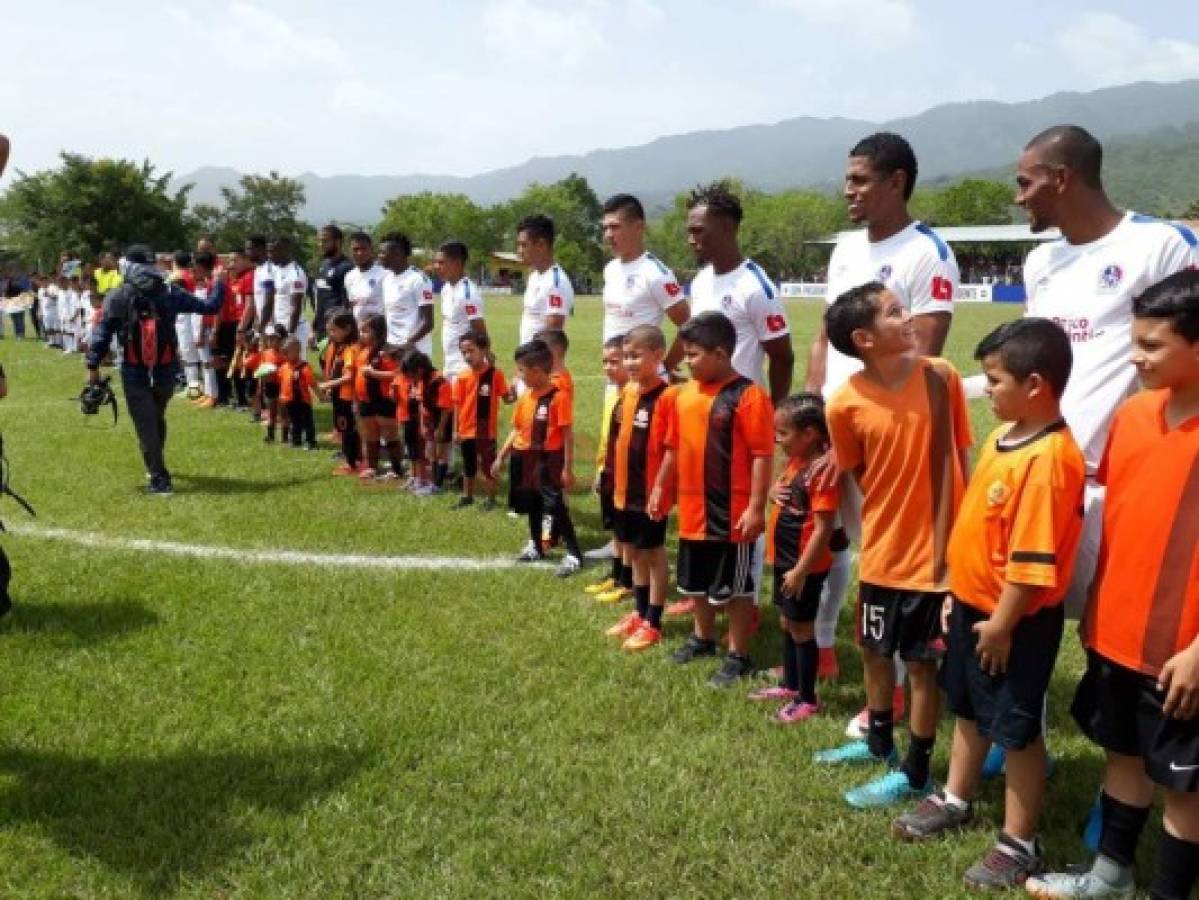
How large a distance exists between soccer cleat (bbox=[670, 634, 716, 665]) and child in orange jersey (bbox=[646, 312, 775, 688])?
269 mm

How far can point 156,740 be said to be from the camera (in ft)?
12.8

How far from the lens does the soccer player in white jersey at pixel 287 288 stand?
496 inches

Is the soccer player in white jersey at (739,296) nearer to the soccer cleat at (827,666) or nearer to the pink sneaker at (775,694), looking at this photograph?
the soccer cleat at (827,666)

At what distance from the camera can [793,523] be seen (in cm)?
424

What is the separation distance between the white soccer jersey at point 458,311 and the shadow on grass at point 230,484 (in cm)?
177

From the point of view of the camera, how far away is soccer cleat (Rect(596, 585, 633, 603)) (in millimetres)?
5770

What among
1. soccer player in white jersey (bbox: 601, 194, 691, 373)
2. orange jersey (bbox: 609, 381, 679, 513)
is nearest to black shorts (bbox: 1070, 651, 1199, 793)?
orange jersey (bbox: 609, 381, 679, 513)

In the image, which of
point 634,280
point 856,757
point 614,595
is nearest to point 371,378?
point 634,280

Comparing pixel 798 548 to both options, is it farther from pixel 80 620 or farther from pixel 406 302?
pixel 406 302

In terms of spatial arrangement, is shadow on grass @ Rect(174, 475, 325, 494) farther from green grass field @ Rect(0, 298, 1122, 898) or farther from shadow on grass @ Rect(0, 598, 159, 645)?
shadow on grass @ Rect(0, 598, 159, 645)

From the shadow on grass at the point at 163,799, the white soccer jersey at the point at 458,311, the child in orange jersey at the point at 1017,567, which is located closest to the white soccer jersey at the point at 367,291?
the white soccer jersey at the point at 458,311

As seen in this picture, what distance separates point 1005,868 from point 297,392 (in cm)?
910

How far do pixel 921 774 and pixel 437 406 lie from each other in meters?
5.94

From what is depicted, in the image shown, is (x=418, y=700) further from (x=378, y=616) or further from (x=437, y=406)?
(x=437, y=406)
